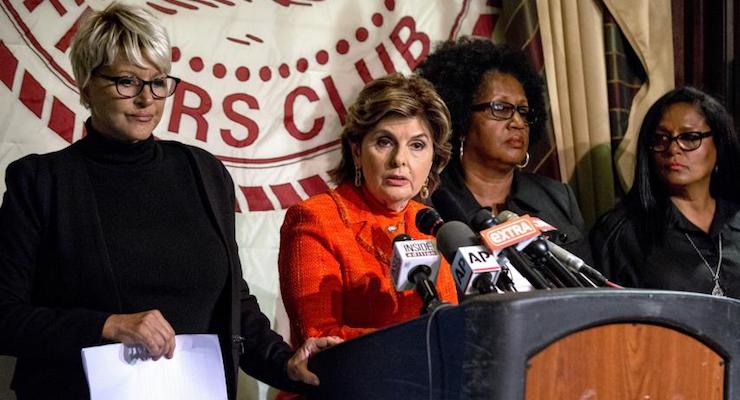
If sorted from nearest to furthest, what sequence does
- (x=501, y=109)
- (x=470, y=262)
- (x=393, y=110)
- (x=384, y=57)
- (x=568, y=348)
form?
(x=568, y=348), (x=470, y=262), (x=393, y=110), (x=501, y=109), (x=384, y=57)

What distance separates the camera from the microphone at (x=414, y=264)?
4.82 feet

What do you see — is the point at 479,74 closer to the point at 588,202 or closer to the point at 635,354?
the point at 588,202

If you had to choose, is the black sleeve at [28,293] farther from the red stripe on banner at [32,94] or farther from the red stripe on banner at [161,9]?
the red stripe on banner at [161,9]

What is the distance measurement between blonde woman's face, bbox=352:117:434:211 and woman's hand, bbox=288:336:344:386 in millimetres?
492

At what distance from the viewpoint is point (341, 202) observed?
6.82ft

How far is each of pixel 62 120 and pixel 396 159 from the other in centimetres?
108

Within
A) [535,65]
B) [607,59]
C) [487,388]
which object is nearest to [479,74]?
[535,65]

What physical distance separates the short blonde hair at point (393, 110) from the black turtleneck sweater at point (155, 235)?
1.30ft

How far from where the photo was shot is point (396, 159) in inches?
81.0

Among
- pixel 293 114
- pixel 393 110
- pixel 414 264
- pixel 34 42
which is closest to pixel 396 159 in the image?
pixel 393 110

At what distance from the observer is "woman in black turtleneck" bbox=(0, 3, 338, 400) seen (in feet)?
5.50

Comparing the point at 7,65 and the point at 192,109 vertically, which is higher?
the point at 7,65

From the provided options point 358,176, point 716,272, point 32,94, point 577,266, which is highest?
point 32,94

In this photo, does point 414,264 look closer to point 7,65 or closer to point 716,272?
point 7,65
